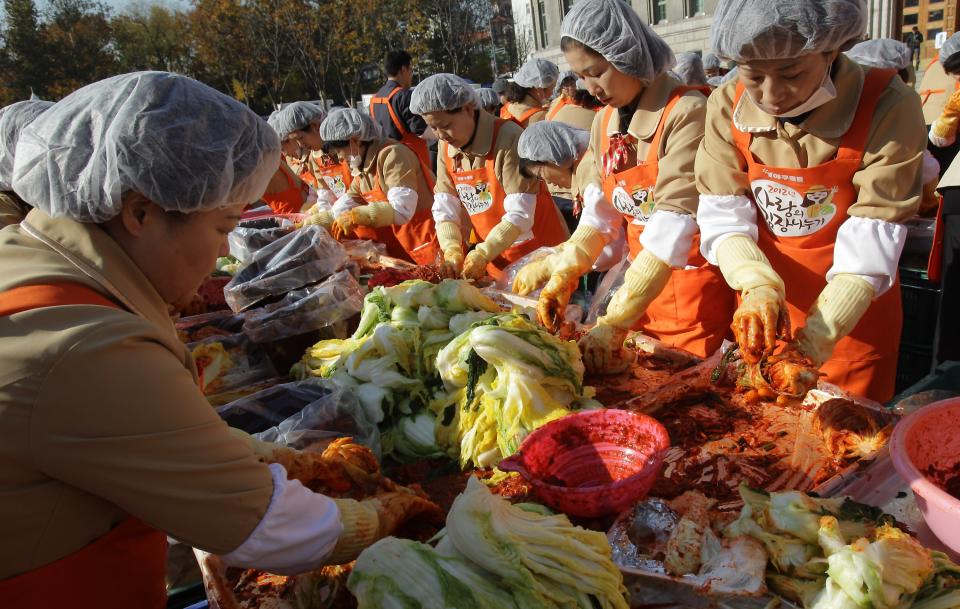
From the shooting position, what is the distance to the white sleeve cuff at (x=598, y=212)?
11.9 ft

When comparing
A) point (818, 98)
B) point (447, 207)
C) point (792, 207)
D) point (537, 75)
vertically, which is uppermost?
point (818, 98)

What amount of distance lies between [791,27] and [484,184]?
304cm

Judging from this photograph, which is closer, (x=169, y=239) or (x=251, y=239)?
(x=169, y=239)

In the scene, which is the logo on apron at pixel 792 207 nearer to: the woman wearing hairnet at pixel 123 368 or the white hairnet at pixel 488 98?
the woman wearing hairnet at pixel 123 368

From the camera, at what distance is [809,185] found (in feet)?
8.41

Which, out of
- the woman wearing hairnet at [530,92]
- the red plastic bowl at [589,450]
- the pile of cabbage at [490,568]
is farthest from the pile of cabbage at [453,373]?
the woman wearing hairnet at [530,92]

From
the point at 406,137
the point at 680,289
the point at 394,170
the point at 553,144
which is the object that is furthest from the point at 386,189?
the point at 680,289

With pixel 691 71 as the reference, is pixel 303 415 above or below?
below

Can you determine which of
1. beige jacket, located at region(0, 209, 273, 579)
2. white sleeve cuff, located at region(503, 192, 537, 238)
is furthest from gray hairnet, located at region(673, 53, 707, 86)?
beige jacket, located at region(0, 209, 273, 579)

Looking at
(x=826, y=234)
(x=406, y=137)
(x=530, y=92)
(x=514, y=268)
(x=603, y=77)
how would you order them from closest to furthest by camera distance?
(x=826, y=234)
(x=603, y=77)
(x=514, y=268)
(x=406, y=137)
(x=530, y=92)

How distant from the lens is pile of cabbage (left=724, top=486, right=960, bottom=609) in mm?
1229

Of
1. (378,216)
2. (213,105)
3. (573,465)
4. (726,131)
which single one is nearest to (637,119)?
(726,131)

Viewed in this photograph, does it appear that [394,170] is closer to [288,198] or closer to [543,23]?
[288,198]

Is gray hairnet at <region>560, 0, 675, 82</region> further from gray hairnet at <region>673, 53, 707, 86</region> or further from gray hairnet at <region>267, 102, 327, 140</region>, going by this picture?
gray hairnet at <region>673, 53, 707, 86</region>
